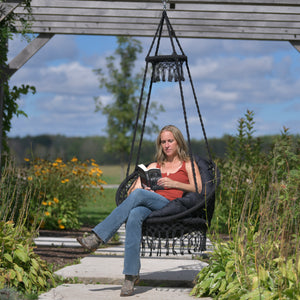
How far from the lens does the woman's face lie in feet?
13.6

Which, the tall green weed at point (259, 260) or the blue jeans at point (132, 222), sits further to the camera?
the blue jeans at point (132, 222)

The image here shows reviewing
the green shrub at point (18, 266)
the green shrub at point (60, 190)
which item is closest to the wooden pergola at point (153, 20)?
the green shrub at point (60, 190)

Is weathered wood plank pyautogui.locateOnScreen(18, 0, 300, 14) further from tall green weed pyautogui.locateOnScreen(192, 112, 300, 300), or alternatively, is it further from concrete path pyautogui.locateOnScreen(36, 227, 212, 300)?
concrete path pyautogui.locateOnScreen(36, 227, 212, 300)

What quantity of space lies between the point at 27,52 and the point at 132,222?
13.0 feet

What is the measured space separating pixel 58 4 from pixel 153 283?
3.85 m

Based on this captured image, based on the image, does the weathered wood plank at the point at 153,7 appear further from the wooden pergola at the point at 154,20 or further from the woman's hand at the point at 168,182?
the woman's hand at the point at 168,182

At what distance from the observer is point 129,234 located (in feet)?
12.0

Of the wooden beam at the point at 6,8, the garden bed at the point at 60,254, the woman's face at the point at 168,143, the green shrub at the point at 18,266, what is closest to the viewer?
Result: the green shrub at the point at 18,266

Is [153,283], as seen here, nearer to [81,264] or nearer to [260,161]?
[81,264]

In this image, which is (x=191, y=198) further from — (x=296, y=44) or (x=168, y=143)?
(x=296, y=44)

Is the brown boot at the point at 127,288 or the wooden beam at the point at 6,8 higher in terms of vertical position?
the wooden beam at the point at 6,8

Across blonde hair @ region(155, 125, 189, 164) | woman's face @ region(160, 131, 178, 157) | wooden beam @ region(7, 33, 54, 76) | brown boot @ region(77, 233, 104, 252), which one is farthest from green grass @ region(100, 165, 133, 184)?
brown boot @ region(77, 233, 104, 252)

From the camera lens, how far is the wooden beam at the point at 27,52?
22.3 feet

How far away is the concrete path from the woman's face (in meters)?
1.02
